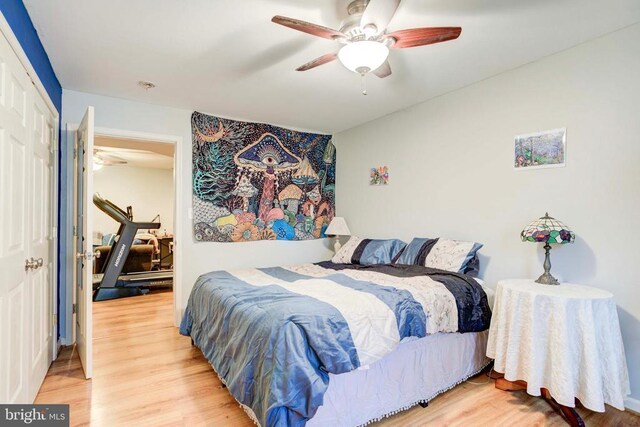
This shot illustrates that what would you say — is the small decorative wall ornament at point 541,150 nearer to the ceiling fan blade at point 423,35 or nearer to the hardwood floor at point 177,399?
the ceiling fan blade at point 423,35

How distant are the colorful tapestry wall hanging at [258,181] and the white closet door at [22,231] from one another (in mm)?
1412

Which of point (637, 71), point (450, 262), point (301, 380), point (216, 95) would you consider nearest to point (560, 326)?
point (450, 262)

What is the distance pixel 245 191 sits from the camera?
3.88m

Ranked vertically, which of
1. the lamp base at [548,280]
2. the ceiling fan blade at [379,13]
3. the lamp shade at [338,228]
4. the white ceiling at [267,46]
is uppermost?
the white ceiling at [267,46]

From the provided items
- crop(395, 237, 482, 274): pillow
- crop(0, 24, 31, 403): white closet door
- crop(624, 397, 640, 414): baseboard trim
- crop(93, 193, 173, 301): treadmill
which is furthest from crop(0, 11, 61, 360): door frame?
crop(624, 397, 640, 414): baseboard trim

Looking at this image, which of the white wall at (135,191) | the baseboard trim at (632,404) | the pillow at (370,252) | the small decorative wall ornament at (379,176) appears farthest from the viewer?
the white wall at (135,191)

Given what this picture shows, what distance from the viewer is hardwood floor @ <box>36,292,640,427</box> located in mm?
1901

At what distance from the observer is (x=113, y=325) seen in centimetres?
356

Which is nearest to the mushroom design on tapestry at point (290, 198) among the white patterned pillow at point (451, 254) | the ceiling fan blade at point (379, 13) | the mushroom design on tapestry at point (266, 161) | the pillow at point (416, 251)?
the mushroom design on tapestry at point (266, 161)

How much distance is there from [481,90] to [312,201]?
7.74 ft

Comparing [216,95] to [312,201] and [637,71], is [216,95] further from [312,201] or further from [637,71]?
[637,71]

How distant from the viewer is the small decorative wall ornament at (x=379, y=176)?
3814 mm

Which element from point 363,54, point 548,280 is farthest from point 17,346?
point 548,280

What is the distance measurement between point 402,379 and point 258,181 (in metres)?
2.74
